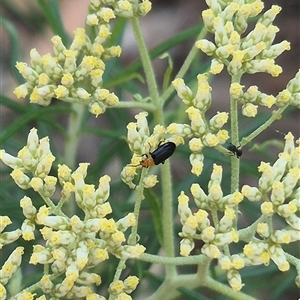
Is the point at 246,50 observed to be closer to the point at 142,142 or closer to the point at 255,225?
the point at 142,142

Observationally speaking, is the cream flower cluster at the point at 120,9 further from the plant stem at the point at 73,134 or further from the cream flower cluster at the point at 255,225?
the plant stem at the point at 73,134

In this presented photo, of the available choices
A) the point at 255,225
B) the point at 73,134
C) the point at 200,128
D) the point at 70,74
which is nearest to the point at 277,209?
the point at 255,225

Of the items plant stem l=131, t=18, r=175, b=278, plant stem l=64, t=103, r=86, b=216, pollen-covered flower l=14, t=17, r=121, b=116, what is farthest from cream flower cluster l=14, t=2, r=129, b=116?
plant stem l=64, t=103, r=86, b=216

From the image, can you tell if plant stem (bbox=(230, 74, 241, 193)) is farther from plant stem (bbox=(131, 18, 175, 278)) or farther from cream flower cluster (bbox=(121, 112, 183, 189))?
plant stem (bbox=(131, 18, 175, 278))

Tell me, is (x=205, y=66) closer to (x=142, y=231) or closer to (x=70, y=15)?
(x=142, y=231)

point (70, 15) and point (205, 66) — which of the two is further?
point (70, 15)

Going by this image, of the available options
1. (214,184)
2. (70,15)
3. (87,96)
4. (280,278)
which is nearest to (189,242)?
(214,184)

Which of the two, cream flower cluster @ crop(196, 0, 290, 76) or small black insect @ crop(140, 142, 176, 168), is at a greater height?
cream flower cluster @ crop(196, 0, 290, 76)
